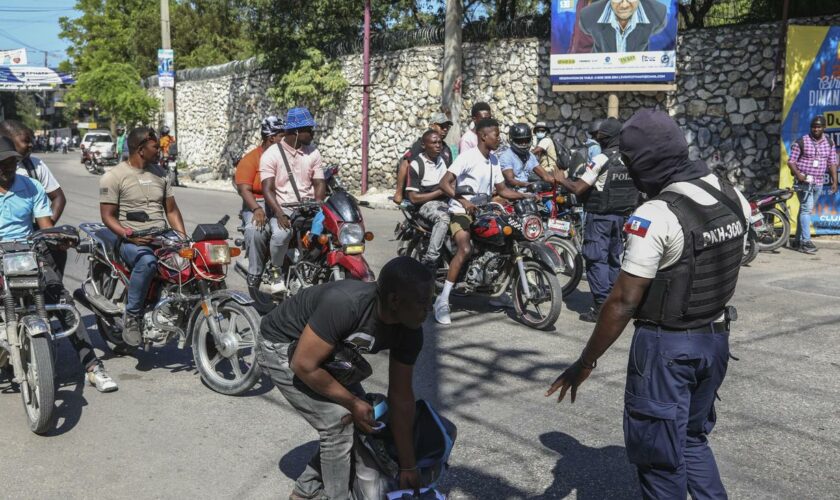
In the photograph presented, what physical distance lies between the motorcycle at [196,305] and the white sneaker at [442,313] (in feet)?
6.96

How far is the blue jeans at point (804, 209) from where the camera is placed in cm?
1167

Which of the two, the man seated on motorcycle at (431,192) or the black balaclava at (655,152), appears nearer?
the black balaclava at (655,152)

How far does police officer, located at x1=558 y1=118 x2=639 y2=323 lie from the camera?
280 inches

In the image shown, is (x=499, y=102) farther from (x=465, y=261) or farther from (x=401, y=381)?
(x=401, y=381)

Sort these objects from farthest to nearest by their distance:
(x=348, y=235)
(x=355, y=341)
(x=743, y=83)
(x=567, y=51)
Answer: (x=567, y=51) < (x=743, y=83) < (x=348, y=235) < (x=355, y=341)

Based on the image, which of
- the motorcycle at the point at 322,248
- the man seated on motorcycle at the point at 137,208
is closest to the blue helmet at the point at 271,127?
the motorcycle at the point at 322,248

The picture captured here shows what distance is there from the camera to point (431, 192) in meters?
7.88

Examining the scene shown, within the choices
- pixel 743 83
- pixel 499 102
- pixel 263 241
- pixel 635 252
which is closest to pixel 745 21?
pixel 743 83

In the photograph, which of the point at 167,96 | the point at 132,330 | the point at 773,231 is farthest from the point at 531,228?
the point at 167,96

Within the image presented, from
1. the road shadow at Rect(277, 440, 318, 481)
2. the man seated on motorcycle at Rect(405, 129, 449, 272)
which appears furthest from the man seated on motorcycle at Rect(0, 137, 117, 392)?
the man seated on motorcycle at Rect(405, 129, 449, 272)

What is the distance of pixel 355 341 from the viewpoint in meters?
3.25

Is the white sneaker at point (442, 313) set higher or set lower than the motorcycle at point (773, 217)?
lower

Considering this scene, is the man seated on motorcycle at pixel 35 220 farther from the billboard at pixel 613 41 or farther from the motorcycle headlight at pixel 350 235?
the billboard at pixel 613 41

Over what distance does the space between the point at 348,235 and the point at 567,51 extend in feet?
33.2
